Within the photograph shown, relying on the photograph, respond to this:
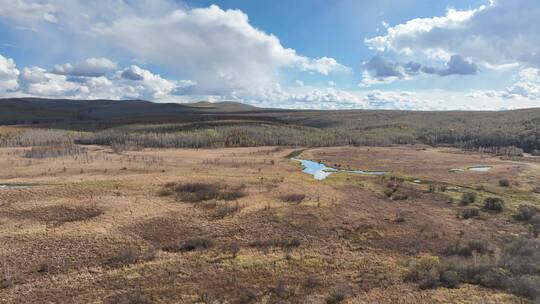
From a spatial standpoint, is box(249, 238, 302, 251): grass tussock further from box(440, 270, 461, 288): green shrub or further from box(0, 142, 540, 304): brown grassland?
box(440, 270, 461, 288): green shrub

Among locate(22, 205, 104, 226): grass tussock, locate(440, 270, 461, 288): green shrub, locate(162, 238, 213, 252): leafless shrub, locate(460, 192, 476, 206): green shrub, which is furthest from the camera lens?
locate(460, 192, 476, 206): green shrub

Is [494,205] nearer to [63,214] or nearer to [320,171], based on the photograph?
[320,171]

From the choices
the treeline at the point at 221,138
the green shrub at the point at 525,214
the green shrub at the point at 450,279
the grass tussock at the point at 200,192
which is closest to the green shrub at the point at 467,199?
the green shrub at the point at 525,214

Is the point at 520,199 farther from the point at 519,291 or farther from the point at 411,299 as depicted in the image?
the point at 411,299

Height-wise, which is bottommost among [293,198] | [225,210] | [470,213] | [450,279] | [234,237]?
[234,237]

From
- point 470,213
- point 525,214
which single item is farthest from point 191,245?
point 525,214

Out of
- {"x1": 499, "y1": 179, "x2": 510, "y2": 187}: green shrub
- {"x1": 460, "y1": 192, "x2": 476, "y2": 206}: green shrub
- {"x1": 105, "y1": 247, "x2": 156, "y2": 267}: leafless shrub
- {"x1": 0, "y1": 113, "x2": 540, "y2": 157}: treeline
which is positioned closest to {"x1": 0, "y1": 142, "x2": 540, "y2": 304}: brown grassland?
{"x1": 105, "y1": 247, "x2": 156, "y2": 267}: leafless shrub
